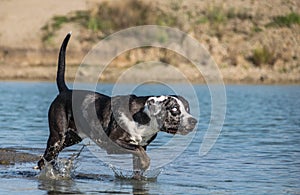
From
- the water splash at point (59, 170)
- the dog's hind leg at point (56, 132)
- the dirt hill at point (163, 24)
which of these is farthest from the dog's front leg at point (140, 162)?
the dirt hill at point (163, 24)

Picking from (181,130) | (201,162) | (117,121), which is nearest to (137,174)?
(117,121)

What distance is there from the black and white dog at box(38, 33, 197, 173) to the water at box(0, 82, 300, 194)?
1.39 ft

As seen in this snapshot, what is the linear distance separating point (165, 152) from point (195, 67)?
18108 mm

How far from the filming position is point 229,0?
40.6 meters

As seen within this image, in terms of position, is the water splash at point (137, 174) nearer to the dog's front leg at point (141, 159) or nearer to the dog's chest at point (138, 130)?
the dog's front leg at point (141, 159)

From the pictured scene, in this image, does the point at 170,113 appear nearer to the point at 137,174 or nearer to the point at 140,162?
the point at 140,162

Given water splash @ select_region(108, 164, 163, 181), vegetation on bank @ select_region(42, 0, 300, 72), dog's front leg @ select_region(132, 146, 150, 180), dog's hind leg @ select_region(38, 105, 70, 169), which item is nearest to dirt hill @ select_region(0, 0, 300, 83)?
vegetation on bank @ select_region(42, 0, 300, 72)

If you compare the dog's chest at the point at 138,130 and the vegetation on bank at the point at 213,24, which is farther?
the vegetation on bank at the point at 213,24

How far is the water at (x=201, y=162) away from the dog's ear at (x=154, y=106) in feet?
2.84

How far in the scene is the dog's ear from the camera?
10.5 meters

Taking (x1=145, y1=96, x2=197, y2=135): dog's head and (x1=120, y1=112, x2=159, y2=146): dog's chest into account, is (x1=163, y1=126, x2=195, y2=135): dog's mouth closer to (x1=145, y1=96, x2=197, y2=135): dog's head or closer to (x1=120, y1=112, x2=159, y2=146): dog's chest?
(x1=145, y1=96, x2=197, y2=135): dog's head

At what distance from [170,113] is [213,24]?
27.0 metres

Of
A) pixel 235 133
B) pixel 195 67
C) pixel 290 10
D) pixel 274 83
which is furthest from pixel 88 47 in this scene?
pixel 235 133

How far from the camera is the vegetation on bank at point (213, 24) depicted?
3388 cm
